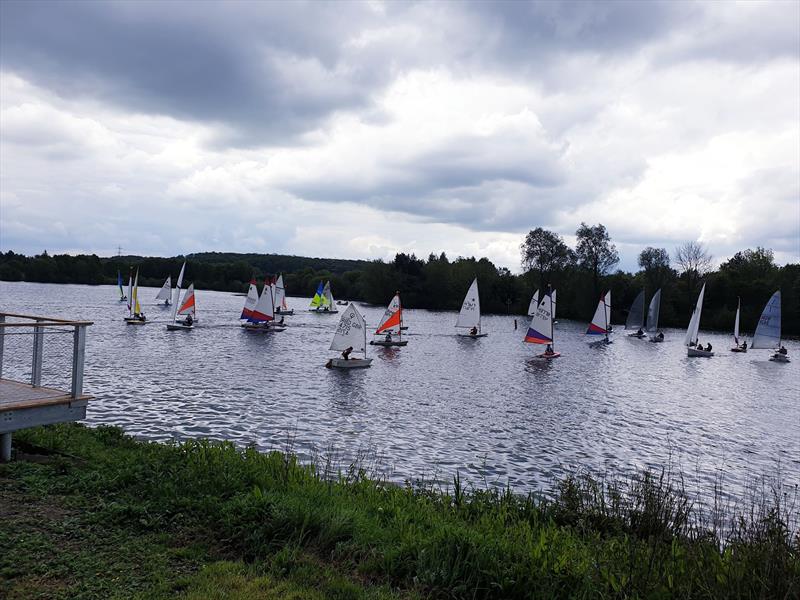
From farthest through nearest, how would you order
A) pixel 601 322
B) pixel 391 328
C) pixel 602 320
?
pixel 601 322, pixel 602 320, pixel 391 328

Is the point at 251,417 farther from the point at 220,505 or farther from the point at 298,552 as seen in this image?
the point at 298,552

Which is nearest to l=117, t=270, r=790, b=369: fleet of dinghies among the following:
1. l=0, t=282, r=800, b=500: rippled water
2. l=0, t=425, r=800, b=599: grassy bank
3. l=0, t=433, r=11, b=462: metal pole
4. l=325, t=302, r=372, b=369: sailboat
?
l=325, t=302, r=372, b=369: sailboat

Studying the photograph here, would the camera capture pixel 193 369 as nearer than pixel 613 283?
Yes

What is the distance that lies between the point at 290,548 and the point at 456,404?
65.0 feet

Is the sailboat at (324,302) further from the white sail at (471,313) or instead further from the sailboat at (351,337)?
the sailboat at (351,337)

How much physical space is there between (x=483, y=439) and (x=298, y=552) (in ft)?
44.7

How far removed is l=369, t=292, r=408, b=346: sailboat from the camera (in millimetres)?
49656

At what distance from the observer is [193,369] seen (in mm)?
32188

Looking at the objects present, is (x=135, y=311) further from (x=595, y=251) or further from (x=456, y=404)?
(x=595, y=251)

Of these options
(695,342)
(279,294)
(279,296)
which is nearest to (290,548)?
(695,342)

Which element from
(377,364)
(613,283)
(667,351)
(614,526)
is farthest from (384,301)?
(614,526)

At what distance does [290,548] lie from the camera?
6.92 metres

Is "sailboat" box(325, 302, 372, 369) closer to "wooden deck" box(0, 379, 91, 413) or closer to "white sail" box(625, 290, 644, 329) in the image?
"wooden deck" box(0, 379, 91, 413)

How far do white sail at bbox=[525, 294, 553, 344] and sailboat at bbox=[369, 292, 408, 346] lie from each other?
11.7 metres
